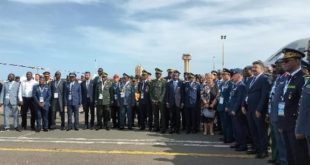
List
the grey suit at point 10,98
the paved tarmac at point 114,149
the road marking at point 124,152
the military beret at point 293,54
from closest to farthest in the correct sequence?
1. the military beret at point 293,54
2. the paved tarmac at point 114,149
3. the road marking at point 124,152
4. the grey suit at point 10,98

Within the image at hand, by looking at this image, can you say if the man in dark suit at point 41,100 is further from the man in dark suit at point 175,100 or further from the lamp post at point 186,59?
the lamp post at point 186,59

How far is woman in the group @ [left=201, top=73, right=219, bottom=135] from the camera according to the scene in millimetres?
14133

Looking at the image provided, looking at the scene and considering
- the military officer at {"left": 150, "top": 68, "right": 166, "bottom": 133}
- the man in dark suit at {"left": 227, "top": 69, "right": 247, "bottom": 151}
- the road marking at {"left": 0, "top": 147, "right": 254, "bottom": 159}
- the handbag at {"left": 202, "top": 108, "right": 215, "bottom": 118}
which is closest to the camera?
the road marking at {"left": 0, "top": 147, "right": 254, "bottom": 159}

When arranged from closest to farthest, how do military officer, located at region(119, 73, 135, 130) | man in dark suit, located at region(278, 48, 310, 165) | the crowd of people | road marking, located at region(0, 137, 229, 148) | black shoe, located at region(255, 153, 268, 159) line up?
man in dark suit, located at region(278, 48, 310, 165) → black shoe, located at region(255, 153, 268, 159) → road marking, located at region(0, 137, 229, 148) → the crowd of people → military officer, located at region(119, 73, 135, 130)

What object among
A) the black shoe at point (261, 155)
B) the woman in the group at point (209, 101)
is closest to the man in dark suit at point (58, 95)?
the woman in the group at point (209, 101)

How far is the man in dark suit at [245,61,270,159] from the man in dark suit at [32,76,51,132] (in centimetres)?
776

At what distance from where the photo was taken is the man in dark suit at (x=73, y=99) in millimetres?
15461

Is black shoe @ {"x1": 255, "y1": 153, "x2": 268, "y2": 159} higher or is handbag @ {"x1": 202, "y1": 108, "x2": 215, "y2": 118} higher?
handbag @ {"x1": 202, "y1": 108, "x2": 215, "y2": 118}

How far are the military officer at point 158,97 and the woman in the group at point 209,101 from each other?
1.31 m

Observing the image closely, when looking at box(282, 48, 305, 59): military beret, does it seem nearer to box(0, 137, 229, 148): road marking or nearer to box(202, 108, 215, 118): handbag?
box(0, 137, 229, 148): road marking

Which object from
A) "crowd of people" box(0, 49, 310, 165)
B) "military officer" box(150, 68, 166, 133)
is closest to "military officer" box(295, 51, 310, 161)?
"crowd of people" box(0, 49, 310, 165)

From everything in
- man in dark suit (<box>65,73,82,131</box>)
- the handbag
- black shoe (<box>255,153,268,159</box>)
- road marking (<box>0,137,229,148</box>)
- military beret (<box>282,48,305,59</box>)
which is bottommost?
black shoe (<box>255,153,268,159</box>)

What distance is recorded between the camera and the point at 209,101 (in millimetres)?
14453

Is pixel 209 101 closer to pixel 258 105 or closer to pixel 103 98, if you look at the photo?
pixel 103 98
